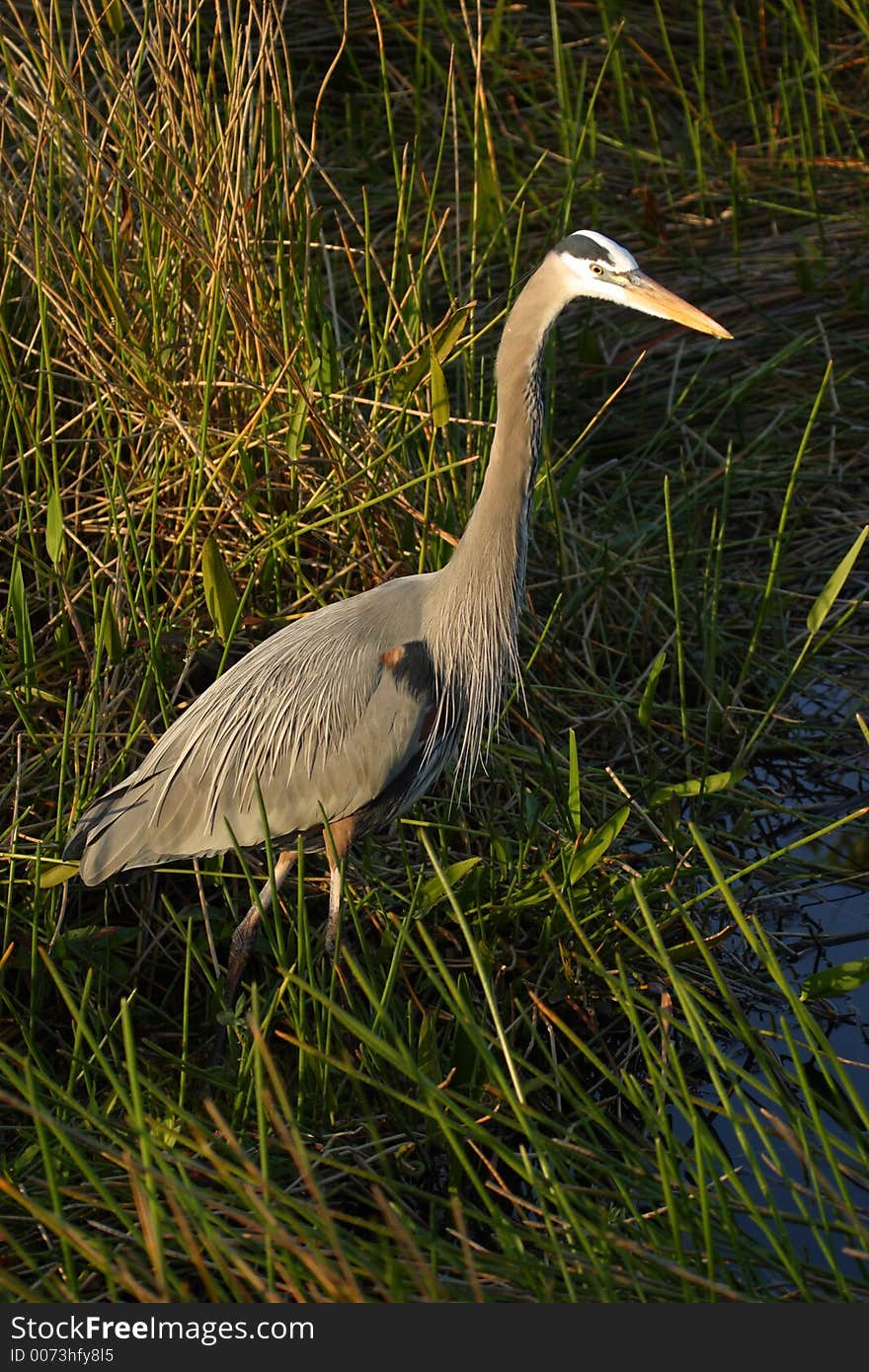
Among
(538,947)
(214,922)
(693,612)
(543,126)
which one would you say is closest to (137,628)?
(214,922)

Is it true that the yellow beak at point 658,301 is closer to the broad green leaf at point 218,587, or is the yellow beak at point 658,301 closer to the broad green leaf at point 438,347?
the broad green leaf at point 438,347

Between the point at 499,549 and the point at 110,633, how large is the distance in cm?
76

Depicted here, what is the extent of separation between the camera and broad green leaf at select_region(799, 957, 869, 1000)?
2.57 metres

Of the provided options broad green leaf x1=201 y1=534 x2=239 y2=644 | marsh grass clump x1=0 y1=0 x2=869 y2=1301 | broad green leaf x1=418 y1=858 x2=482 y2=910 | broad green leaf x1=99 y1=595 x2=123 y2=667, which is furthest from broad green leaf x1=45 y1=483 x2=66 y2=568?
broad green leaf x1=418 y1=858 x2=482 y2=910

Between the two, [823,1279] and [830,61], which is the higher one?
[830,61]

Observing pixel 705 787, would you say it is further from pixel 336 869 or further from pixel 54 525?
pixel 54 525

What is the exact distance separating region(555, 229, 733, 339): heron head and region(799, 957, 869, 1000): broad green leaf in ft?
3.58

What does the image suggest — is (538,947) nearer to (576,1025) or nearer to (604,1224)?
(576,1025)

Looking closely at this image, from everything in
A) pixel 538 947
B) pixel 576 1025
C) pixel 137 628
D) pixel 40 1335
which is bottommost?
pixel 576 1025

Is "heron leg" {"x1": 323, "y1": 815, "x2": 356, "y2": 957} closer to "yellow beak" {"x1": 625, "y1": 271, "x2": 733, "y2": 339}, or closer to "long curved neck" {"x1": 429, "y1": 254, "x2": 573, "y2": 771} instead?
"long curved neck" {"x1": 429, "y1": 254, "x2": 573, "y2": 771}

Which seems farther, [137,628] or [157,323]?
[157,323]

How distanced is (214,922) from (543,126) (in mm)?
3731

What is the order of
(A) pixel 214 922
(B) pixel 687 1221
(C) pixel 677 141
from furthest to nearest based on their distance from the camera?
(C) pixel 677 141
(A) pixel 214 922
(B) pixel 687 1221

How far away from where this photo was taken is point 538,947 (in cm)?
292
